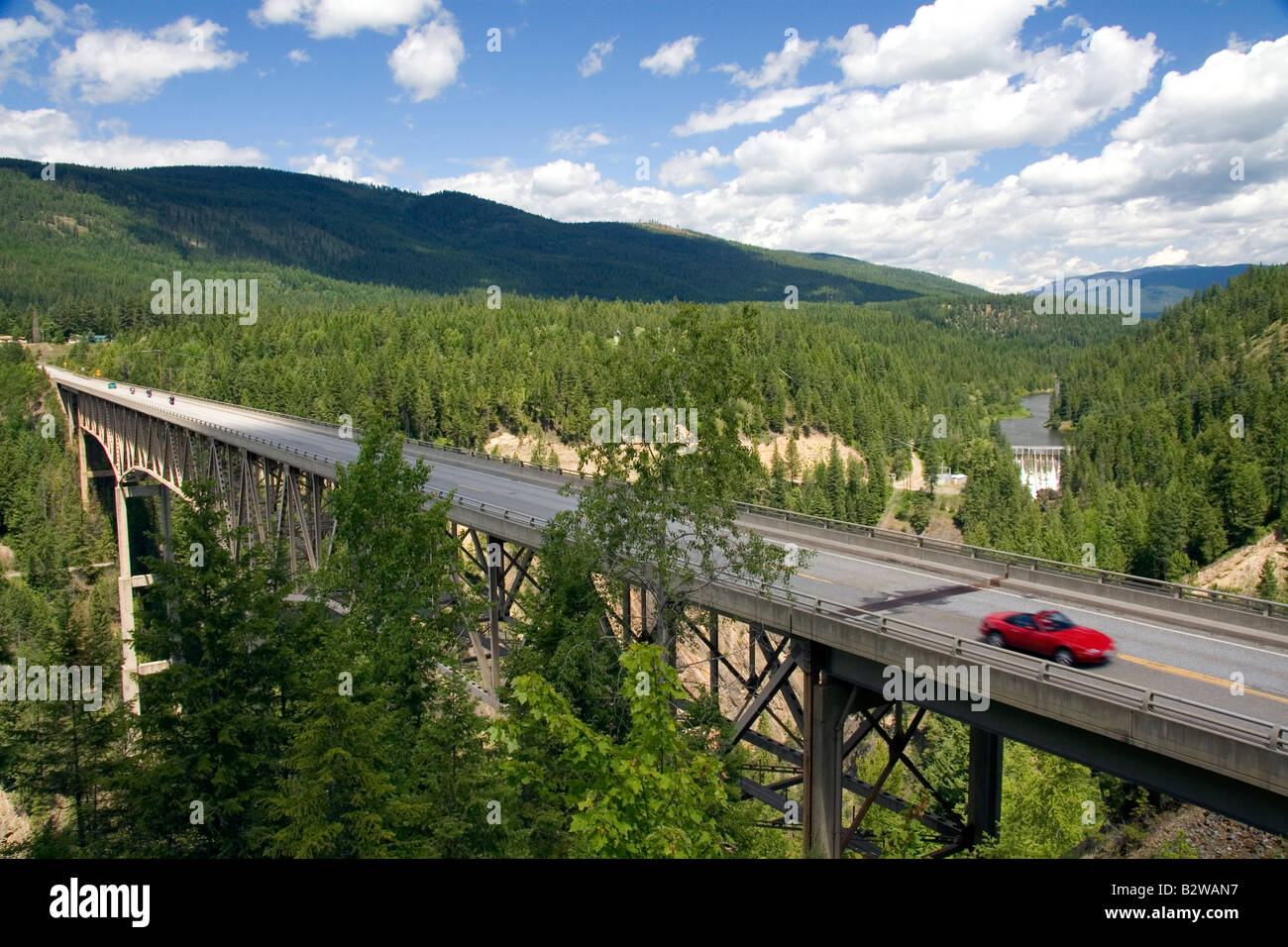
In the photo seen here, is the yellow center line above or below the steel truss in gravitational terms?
above

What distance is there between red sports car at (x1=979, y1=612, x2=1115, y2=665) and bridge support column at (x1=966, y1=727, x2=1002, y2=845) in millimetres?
3866

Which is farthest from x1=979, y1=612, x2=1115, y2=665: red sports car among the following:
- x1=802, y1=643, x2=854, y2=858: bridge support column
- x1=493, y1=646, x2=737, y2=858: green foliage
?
x1=493, y1=646, x2=737, y2=858: green foliage

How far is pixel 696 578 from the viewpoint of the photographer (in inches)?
727

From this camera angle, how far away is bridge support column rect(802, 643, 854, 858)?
52.6 ft

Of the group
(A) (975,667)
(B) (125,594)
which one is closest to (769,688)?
(A) (975,667)

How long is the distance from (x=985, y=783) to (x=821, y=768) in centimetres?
514

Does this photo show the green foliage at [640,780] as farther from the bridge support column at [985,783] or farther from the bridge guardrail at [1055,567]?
the bridge guardrail at [1055,567]

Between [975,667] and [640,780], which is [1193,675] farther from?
[640,780]

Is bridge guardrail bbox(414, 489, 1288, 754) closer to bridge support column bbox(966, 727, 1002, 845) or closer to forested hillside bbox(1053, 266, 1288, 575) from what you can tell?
bridge support column bbox(966, 727, 1002, 845)

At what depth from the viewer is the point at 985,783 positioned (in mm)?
18969

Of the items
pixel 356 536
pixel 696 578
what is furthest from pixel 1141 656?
pixel 356 536

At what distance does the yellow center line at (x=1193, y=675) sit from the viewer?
Result: 1393 centimetres

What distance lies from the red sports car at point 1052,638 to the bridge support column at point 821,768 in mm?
3108

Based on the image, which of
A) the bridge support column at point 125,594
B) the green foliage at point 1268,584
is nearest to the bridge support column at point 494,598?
the bridge support column at point 125,594
